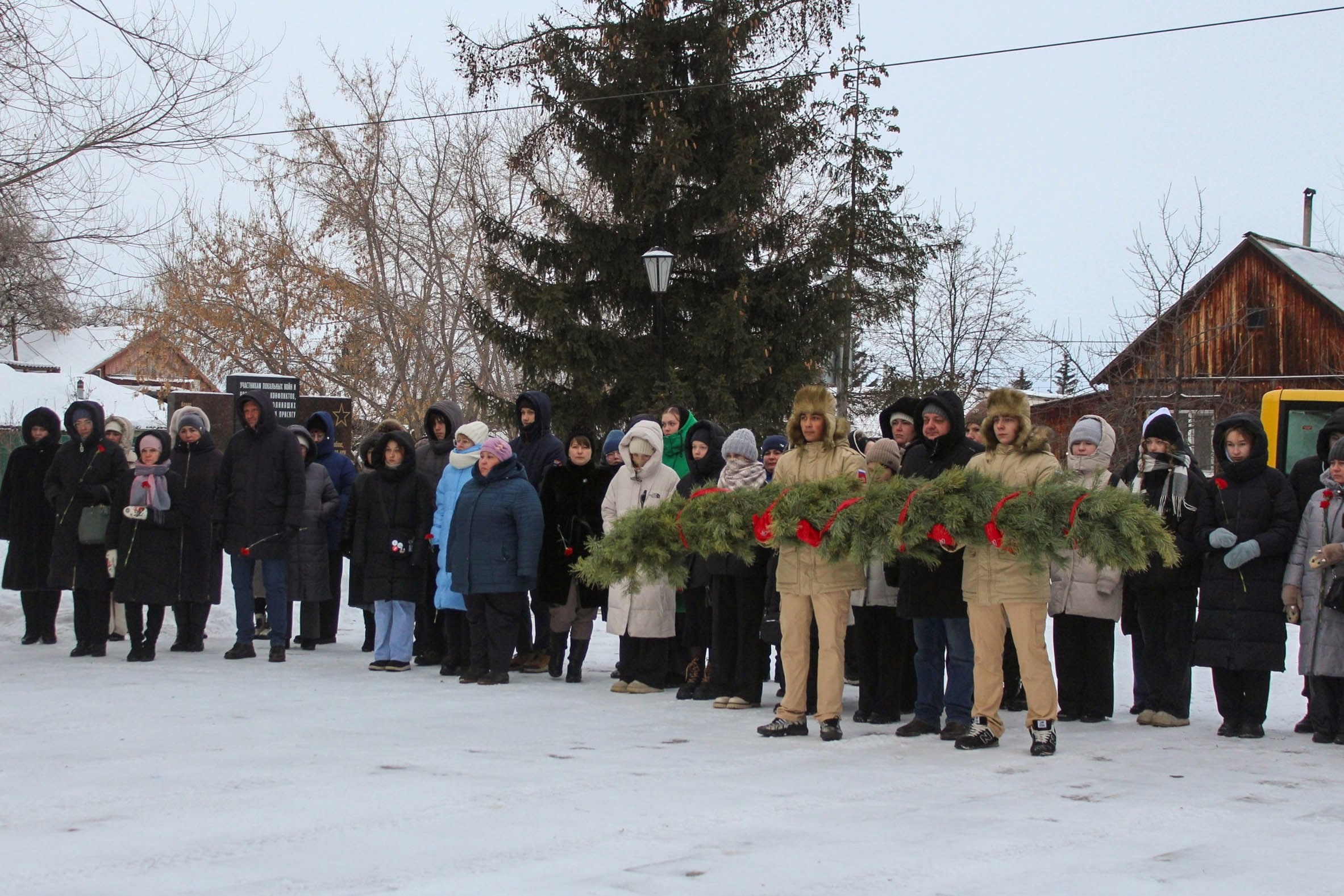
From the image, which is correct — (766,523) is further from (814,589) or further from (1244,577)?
(1244,577)

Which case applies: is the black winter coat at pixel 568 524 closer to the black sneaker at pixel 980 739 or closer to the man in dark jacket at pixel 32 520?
the black sneaker at pixel 980 739

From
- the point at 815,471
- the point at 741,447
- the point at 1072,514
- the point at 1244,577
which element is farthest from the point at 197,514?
the point at 1244,577

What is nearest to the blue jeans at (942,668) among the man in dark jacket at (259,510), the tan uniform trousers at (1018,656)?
the tan uniform trousers at (1018,656)

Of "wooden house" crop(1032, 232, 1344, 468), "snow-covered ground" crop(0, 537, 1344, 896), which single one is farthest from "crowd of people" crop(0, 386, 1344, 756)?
"wooden house" crop(1032, 232, 1344, 468)

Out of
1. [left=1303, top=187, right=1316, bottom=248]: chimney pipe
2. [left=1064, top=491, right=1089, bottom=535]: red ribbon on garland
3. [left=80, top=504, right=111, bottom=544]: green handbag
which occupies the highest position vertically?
[left=1303, top=187, right=1316, bottom=248]: chimney pipe

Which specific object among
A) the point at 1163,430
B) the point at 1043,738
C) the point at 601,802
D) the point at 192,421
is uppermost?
the point at 192,421

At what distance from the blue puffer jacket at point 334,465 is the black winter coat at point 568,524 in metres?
2.61

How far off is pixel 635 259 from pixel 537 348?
219cm

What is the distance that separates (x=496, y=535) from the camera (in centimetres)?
1027

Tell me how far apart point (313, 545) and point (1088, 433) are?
662 cm

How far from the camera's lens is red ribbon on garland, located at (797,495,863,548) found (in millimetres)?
7832

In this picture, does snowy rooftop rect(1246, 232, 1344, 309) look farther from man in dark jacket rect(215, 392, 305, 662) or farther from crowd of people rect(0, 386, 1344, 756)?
man in dark jacket rect(215, 392, 305, 662)

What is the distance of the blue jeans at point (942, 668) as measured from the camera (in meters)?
8.09

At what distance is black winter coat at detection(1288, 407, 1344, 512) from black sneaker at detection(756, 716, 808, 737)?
3.42 meters
